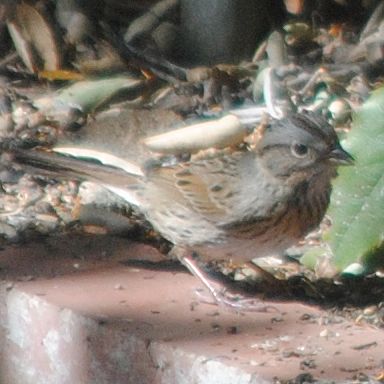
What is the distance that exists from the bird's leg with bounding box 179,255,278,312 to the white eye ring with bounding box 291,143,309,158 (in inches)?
17.6

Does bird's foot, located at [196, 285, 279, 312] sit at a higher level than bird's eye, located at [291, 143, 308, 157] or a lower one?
lower

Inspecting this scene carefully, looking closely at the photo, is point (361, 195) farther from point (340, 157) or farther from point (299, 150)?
point (299, 150)

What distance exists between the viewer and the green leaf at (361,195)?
420 cm

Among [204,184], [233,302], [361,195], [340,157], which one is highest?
[340,157]

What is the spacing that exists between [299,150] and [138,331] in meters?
0.79

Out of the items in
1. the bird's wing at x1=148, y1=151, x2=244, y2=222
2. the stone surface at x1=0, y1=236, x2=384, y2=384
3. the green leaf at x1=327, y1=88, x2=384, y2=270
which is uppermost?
the green leaf at x1=327, y1=88, x2=384, y2=270

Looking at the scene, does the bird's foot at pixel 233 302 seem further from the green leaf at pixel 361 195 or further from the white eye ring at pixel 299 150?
the white eye ring at pixel 299 150

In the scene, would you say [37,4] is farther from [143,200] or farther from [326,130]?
[326,130]

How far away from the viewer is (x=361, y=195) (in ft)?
13.9

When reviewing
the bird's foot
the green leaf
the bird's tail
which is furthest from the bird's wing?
the green leaf

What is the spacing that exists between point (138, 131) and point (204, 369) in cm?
171

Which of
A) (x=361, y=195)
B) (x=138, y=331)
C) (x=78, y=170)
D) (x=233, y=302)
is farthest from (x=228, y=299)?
(x=78, y=170)

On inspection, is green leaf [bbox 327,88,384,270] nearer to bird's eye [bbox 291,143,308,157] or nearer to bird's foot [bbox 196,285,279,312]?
bird's eye [bbox 291,143,308,157]

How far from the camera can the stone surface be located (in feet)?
12.5
